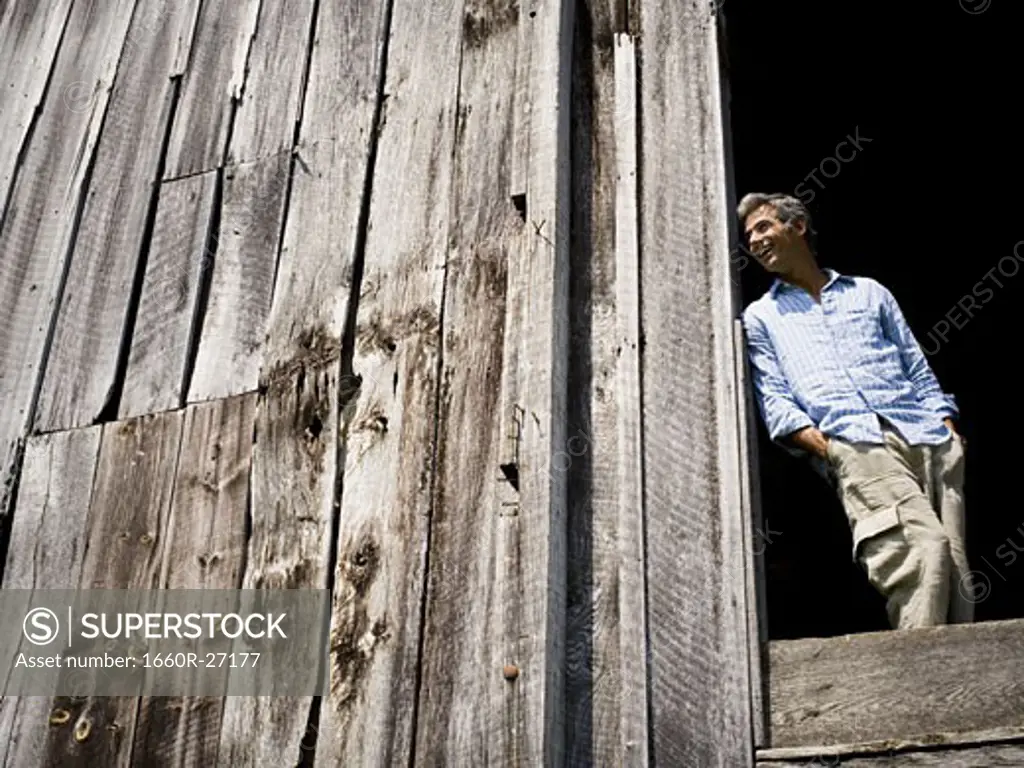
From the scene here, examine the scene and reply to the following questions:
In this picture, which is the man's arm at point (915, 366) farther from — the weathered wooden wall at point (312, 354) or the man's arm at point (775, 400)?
the weathered wooden wall at point (312, 354)

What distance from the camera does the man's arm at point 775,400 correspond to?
387cm

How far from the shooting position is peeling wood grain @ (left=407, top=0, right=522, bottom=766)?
3.29 meters

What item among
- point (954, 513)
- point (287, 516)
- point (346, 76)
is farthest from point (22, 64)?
point (954, 513)

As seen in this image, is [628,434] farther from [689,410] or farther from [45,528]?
[45,528]

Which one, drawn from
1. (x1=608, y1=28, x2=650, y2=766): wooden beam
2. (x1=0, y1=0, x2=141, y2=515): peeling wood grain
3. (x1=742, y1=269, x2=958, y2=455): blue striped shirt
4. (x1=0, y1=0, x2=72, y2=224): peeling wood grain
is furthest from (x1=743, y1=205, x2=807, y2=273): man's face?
(x1=0, y1=0, x2=72, y2=224): peeling wood grain

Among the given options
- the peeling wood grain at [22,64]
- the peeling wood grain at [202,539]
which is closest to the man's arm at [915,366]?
the peeling wood grain at [202,539]

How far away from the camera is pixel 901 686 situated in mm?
3133

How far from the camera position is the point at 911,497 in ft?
12.1

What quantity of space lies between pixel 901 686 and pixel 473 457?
1.08m

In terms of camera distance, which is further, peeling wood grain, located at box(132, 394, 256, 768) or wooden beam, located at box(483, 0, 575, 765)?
peeling wood grain, located at box(132, 394, 256, 768)

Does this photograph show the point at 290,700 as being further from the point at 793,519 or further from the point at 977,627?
the point at 793,519

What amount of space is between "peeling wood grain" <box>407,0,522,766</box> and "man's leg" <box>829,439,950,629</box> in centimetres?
86

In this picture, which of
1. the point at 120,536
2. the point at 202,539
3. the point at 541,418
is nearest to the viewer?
the point at 541,418

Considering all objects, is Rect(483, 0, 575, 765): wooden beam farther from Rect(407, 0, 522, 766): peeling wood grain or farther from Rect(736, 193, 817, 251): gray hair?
Rect(736, 193, 817, 251): gray hair
